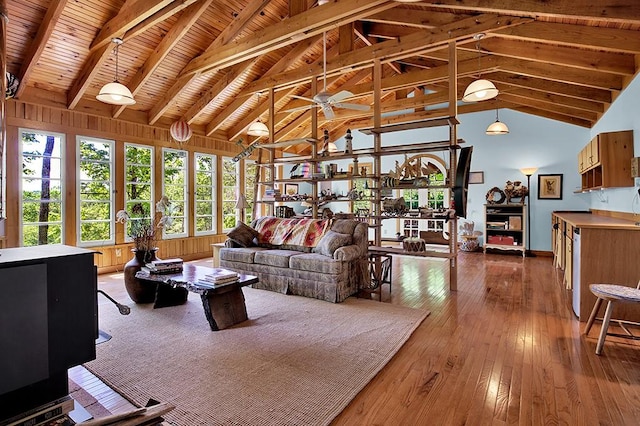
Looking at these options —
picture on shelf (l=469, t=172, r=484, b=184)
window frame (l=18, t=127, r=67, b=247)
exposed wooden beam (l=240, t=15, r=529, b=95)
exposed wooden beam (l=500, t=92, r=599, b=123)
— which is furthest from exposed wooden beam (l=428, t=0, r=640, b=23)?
window frame (l=18, t=127, r=67, b=247)

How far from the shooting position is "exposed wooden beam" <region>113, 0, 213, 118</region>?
4656mm

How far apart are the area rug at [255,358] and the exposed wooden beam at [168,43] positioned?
381 cm

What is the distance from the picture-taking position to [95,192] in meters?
6.01

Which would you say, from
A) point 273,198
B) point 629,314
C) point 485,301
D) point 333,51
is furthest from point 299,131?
point 629,314

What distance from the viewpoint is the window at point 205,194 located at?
304 inches

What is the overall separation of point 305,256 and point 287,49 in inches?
179

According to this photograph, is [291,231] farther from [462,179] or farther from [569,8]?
[569,8]

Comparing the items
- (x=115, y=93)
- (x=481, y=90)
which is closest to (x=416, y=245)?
(x=481, y=90)

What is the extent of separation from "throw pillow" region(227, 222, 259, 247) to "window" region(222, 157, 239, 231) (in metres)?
3.21

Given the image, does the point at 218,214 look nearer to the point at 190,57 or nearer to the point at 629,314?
the point at 190,57

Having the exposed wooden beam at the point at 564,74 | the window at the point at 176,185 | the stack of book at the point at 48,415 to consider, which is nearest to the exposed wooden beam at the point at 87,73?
the window at the point at 176,185

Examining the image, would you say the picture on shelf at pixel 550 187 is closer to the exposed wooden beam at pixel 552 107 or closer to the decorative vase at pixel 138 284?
the exposed wooden beam at pixel 552 107

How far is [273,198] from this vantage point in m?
6.44

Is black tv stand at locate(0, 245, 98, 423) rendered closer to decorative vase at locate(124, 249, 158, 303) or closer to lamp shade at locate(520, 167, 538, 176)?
decorative vase at locate(124, 249, 158, 303)
